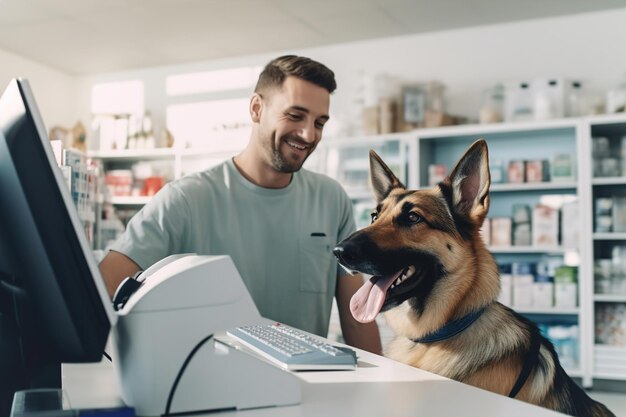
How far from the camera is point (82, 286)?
0.76 meters

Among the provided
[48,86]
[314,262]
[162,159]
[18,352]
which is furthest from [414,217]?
[48,86]

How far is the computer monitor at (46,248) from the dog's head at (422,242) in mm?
861

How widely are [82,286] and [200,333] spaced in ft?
0.56

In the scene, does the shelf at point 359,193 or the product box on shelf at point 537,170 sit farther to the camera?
the shelf at point 359,193

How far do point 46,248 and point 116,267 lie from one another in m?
1.06

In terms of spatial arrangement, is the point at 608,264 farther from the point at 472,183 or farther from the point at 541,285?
the point at 472,183

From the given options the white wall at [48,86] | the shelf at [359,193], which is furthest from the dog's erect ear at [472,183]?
the white wall at [48,86]

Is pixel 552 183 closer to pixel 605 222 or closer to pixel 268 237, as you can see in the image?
pixel 605 222

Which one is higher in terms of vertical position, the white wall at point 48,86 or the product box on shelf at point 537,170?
the white wall at point 48,86

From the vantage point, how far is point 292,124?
2.15 metres

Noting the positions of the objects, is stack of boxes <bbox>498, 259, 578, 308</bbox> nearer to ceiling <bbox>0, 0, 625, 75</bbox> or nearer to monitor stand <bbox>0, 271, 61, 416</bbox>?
ceiling <bbox>0, 0, 625, 75</bbox>

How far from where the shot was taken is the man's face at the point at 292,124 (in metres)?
2.12

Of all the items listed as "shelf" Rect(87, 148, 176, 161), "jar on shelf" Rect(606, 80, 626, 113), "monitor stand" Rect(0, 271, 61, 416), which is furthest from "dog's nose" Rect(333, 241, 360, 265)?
"shelf" Rect(87, 148, 176, 161)

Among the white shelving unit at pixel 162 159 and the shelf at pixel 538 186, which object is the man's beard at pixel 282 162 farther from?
the white shelving unit at pixel 162 159
